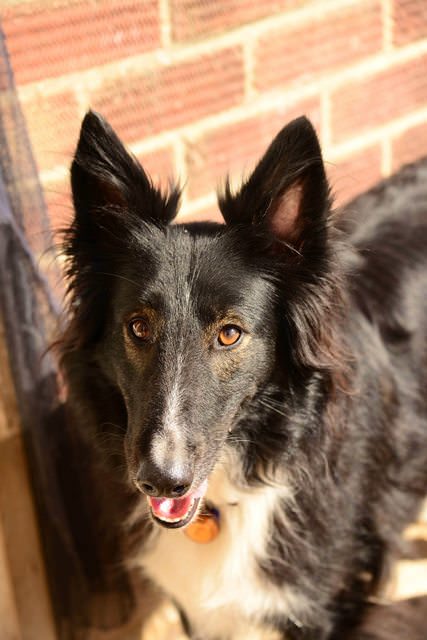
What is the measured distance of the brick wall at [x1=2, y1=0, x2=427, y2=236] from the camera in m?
2.45

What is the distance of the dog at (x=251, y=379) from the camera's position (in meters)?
1.78

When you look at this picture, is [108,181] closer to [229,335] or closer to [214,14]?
[229,335]

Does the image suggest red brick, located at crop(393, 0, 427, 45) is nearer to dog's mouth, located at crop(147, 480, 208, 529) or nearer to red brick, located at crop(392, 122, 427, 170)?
red brick, located at crop(392, 122, 427, 170)

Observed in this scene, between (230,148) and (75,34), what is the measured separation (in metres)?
0.80

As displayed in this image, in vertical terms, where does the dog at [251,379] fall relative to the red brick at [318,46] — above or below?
below

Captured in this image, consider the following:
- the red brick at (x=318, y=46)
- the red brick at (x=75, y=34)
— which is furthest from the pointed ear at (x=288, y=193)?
the red brick at (x=318, y=46)

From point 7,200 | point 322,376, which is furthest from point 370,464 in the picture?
point 7,200

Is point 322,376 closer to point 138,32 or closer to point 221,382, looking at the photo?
point 221,382

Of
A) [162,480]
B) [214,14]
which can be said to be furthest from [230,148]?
[162,480]

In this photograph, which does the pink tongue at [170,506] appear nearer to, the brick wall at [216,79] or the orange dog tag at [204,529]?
the orange dog tag at [204,529]

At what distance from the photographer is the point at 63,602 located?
2.50 m

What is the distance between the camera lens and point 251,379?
1887mm

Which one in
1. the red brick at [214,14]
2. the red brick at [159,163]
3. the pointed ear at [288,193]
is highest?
the red brick at [214,14]

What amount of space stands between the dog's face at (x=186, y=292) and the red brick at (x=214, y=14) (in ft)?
3.40
